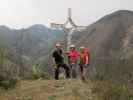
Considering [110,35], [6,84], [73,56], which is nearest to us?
[6,84]

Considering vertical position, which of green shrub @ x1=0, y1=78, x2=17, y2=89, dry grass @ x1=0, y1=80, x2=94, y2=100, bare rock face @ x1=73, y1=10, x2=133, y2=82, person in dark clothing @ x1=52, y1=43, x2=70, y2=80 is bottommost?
bare rock face @ x1=73, y1=10, x2=133, y2=82

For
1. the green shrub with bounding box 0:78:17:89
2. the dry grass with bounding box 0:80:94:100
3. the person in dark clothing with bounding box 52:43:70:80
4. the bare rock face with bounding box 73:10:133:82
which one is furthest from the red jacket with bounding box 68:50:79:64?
the bare rock face with bounding box 73:10:133:82

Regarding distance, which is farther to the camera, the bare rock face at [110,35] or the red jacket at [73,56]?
the bare rock face at [110,35]

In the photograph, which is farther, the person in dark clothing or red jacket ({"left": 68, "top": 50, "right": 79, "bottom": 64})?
red jacket ({"left": 68, "top": 50, "right": 79, "bottom": 64})

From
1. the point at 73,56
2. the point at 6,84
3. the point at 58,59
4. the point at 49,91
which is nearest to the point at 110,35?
the point at 73,56

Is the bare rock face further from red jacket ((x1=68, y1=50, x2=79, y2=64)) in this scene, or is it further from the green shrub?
the green shrub

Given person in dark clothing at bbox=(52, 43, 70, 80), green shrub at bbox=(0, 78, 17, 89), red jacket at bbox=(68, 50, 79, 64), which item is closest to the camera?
green shrub at bbox=(0, 78, 17, 89)

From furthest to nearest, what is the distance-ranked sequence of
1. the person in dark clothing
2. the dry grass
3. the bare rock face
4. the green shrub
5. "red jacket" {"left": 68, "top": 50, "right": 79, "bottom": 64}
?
1. the bare rock face
2. "red jacket" {"left": 68, "top": 50, "right": 79, "bottom": 64}
3. the person in dark clothing
4. the green shrub
5. the dry grass

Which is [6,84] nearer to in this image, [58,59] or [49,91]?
[49,91]

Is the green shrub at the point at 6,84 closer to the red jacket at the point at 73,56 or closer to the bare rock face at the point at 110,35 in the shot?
the red jacket at the point at 73,56

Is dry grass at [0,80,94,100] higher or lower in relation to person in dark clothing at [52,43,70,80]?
lower

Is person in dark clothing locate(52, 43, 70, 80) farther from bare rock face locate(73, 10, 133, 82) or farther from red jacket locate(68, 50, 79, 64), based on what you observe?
bare rock face locate(73, 10, 133, 82)

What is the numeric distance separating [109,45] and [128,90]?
300ft

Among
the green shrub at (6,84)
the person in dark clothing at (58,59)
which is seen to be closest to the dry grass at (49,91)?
the green shrub at (6,84)
